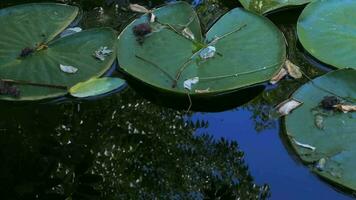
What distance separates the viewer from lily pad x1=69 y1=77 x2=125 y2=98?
1606mm

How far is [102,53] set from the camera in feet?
5.69

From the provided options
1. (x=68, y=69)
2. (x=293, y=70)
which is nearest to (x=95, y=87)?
(x=68, y=69)

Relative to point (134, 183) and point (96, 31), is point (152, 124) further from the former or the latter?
point (96, 31)

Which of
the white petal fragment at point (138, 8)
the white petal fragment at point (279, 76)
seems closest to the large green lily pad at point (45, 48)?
the white petal fragment at point (138, 8)

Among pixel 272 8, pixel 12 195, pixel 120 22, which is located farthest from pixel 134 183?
pixel 272 8

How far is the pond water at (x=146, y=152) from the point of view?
1.40 meters

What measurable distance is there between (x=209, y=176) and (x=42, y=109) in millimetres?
533

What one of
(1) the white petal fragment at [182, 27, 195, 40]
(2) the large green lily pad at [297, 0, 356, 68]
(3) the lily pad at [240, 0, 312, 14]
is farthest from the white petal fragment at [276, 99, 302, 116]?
(3) the lily pad at [240, 0, 312, 14]

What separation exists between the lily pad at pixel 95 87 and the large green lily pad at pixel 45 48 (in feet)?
0.08

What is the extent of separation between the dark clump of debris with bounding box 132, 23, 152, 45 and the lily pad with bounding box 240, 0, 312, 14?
0.39 m

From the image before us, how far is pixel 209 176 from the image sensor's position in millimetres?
1439

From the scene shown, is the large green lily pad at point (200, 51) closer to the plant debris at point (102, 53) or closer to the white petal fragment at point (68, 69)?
the plant debris at point (102, 53)

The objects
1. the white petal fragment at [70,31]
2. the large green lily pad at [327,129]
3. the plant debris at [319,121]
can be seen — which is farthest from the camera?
the white petal fragment at [70,31]

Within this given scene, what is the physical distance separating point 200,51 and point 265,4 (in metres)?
0.40
